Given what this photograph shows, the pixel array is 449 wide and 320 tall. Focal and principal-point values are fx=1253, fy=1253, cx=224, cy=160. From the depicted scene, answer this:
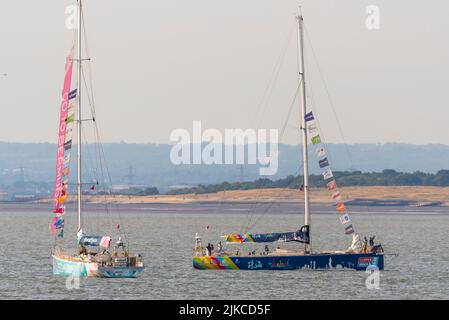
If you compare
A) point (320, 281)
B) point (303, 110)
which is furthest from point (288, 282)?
point (303, 110)

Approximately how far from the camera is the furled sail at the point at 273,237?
93875mm

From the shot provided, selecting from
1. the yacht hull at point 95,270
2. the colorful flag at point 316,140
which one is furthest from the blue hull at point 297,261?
the colorful flag at point 316,140

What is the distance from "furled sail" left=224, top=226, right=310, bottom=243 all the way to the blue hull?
86.9 inches

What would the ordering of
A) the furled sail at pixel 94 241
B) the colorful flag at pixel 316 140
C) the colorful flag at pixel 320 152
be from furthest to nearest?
the colorful flag at pixel 316 140 → the colorful flag at pixel 320 152 → the furled sail at pixel 94 241

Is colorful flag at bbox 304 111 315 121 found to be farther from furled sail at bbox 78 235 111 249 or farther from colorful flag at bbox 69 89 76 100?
furled sail at bbox 78 235 111 249

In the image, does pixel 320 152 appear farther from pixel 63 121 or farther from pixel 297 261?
pixel 63 121

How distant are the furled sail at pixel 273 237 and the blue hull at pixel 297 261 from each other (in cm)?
221

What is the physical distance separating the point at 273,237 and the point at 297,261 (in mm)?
3955

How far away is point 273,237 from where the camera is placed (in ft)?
312

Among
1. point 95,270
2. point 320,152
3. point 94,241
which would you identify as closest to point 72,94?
point 94,241

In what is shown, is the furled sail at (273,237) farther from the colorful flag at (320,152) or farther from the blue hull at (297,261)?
the colorful flag at (320,152)

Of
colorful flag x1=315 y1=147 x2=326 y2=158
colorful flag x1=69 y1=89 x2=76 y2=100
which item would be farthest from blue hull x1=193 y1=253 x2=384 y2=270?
colorful flag x1=69 y1=89 x2=76 y2=100
